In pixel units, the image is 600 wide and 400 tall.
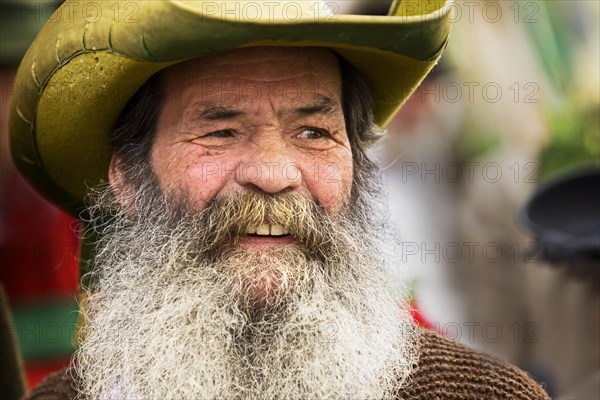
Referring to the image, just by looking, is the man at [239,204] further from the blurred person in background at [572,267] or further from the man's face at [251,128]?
the blurred person in background at [572,267]

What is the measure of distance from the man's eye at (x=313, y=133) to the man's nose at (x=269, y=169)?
127 mm

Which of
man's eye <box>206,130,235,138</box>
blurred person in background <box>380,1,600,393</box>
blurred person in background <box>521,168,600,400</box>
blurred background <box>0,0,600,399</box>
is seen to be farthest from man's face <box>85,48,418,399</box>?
blurred person in background <box>380,1,600,393</box>

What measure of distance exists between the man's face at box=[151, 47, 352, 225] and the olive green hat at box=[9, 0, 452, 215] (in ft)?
0.45

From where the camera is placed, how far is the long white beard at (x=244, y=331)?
3.24 metres

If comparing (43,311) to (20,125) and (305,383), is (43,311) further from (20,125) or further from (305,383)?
(305,383)

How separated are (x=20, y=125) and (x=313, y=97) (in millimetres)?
1036

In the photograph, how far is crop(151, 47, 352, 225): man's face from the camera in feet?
10.8

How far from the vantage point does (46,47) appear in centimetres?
349

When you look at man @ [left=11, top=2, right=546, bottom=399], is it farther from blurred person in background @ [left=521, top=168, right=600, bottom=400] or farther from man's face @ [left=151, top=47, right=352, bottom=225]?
blurred person in background @ [left=521, top=168, right=600, bottom=400]

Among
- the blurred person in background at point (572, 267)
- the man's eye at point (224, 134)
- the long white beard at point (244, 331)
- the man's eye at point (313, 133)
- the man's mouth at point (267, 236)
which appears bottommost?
the blurred person in background at point (572, 267)

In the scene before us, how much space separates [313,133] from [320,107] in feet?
0.28

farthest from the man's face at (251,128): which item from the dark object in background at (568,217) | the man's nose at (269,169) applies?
the dark object in background at (568,217)

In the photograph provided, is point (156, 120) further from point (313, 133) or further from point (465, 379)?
point (465, 379)

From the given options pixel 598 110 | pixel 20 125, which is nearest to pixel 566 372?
pixel 598 110
